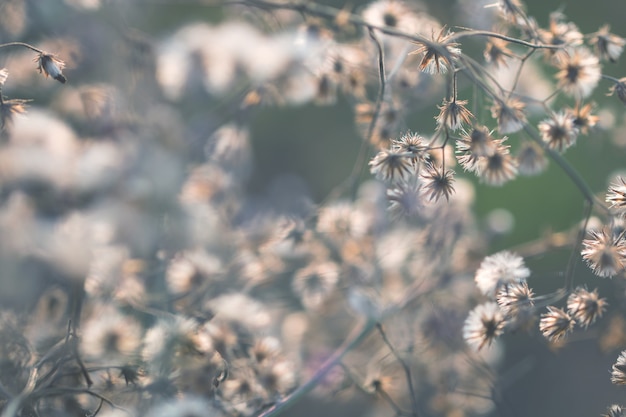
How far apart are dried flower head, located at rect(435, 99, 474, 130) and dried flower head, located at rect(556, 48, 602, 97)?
0.41ft

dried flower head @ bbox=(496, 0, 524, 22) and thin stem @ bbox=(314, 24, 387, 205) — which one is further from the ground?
dried flower head @ bbox=(496, 0, 524, 22)

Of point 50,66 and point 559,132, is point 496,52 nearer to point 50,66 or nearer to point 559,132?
point 559,132

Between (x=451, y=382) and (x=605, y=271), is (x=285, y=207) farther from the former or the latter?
(x=605, y=271)

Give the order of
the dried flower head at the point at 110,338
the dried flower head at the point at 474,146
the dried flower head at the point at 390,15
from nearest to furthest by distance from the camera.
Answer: the dried flower head at the point at 474,146 → the dried flower head at the point at 110,338 → the dried flower head at the point at 390,15

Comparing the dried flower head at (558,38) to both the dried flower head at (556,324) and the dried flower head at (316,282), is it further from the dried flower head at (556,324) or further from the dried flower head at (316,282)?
the dried flower head at (316,282)

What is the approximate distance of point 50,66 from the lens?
0.48 metres

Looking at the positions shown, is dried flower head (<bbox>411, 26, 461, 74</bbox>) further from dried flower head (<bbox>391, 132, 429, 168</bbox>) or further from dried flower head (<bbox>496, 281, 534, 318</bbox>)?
dried flower head (<bbox>496, 281, 534, 318</bbox>)

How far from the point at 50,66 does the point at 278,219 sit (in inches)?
14.1

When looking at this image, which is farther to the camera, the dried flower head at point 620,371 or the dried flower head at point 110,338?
the dried flower head at point 110,338

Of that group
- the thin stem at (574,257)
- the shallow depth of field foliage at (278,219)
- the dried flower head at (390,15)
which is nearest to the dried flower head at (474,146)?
the shallow depth of field foliage at (278,219)

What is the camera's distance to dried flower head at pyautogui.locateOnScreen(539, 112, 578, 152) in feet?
1.67

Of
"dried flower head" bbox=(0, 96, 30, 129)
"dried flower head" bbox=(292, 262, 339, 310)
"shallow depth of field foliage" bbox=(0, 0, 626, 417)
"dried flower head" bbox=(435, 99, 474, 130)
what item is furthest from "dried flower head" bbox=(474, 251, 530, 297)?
"dried flower head" bbox=(0, 96, 30, 129)

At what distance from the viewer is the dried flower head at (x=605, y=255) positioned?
1.54 feet

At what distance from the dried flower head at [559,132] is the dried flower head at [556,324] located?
12 centimetres
